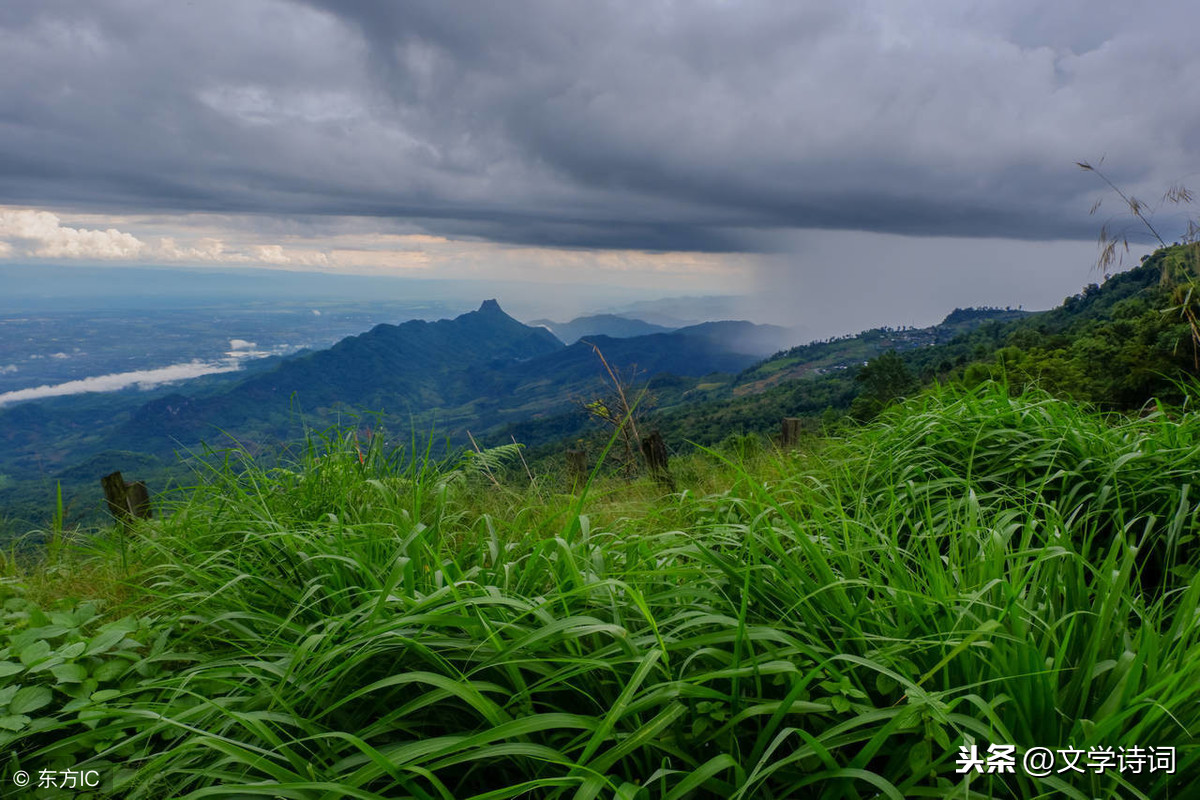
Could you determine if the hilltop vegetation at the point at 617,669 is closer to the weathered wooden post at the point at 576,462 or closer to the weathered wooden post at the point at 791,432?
the weathered wooden post at the point at 576,462

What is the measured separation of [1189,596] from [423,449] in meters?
3.45

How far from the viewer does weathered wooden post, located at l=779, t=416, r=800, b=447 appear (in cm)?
683

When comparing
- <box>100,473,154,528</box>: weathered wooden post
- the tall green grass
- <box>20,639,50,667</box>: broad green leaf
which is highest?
the tall green grass

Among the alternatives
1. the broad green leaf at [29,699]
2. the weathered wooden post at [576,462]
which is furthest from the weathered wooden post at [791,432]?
the broad green leaf at [29,699]

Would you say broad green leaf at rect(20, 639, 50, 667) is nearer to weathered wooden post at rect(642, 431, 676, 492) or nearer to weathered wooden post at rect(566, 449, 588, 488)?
weathered wooden post at rect(566, 449, 588, 488)

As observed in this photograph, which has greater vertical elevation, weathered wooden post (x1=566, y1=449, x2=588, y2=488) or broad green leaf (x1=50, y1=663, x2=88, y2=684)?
broad green leaf (x1=50, y1=663, x2=88, y2=684)

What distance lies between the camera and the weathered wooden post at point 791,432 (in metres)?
6.83

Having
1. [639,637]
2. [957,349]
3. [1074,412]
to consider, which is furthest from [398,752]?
[957,349]

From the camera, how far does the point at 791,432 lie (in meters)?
6.93

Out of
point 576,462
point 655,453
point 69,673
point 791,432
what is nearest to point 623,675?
point 69,673

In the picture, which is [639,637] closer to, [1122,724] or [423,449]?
[1122,724]

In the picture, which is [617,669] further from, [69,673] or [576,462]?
[576,462]

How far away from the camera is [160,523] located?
11.2ft

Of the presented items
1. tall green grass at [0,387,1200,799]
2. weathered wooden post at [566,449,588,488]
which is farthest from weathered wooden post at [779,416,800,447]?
tall green grass at [0,387,1200,799]
